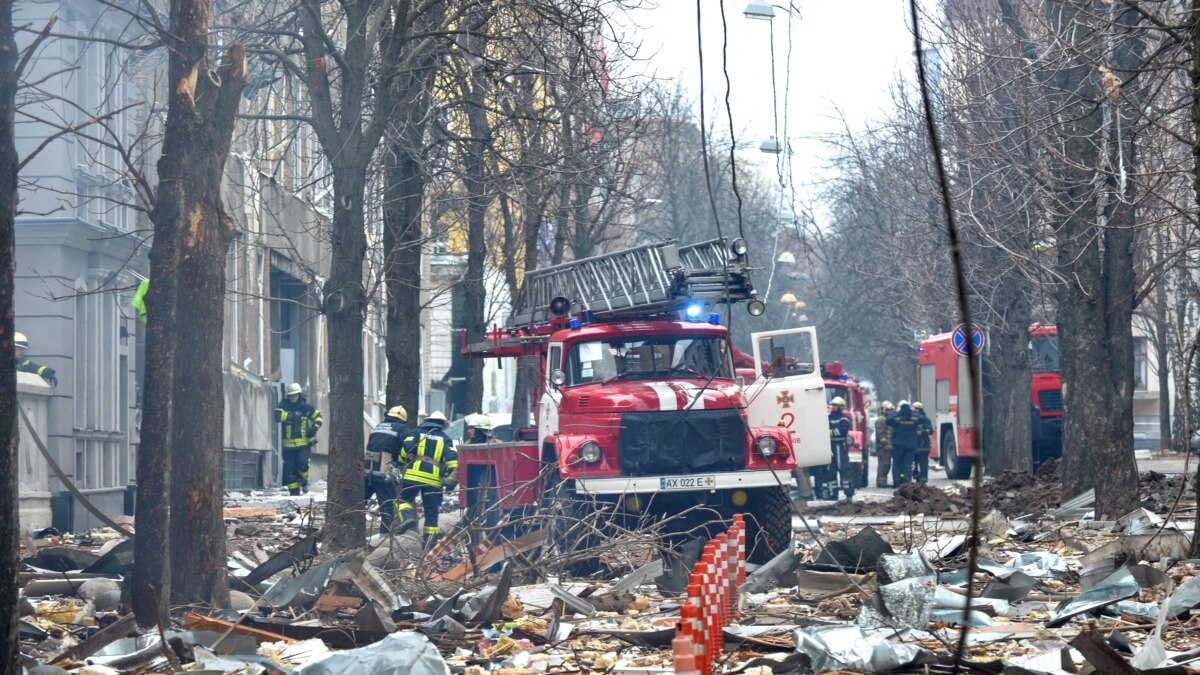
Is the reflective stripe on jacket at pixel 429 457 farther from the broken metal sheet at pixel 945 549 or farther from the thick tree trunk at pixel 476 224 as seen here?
the broken metal sheet at pixel 945 549

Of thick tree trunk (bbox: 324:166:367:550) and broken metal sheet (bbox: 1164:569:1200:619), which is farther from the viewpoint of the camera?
thick tree trunk (bbox: 324:166:367:550)

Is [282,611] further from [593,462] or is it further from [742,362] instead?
[742,362]

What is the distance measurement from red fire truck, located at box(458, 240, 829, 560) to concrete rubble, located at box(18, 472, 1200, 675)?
2.46 feet

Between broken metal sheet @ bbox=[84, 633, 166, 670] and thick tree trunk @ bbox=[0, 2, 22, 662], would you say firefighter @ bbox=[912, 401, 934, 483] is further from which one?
thick tree trunk @ bbox=[0, 2, 22, 662]

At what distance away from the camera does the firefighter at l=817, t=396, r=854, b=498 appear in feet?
92.0

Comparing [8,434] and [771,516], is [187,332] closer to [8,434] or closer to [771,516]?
[8,434]

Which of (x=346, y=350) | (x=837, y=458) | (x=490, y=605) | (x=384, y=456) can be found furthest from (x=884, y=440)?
(x=490, y=605)

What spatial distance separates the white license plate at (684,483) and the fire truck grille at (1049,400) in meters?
20.6

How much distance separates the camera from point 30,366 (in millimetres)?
18859

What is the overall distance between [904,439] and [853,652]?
21607mm

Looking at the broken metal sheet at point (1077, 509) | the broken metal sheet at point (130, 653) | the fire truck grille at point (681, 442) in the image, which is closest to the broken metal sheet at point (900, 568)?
the fire truck grille at point (681, 442)

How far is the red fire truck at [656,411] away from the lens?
1416 centimetres

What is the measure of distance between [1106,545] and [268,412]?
75.9 ft

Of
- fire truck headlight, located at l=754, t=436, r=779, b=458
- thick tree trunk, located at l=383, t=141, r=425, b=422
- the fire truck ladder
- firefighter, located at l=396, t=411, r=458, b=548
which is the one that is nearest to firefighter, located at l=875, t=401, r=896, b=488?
thick tree trunk, located at l=383, t=141, r=425, b=422
